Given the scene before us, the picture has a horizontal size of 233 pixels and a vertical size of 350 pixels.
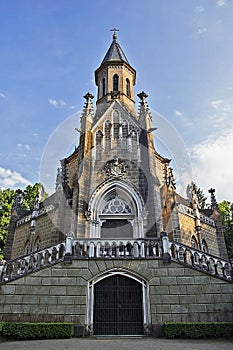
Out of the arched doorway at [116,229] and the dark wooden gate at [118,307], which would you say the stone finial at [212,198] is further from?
the dark wooden gate at [118,307]

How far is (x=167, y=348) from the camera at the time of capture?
7582 millimetres

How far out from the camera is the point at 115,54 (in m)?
27.4

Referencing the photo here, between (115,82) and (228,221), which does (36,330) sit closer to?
(115,82)

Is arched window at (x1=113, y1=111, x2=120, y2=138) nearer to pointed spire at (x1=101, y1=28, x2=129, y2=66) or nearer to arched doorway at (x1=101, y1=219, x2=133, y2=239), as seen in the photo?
arched doorway at (x1=101, y1=219, x2=133, y2=239)

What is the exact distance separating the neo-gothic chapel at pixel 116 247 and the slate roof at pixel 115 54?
417 centimetres

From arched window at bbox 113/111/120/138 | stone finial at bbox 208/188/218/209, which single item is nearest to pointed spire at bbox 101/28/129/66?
arched window at bbox 113/111/120/138

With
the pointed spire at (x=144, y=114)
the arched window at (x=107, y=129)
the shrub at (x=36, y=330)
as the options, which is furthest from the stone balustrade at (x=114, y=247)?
the pointed spire at (x=144, y=114)

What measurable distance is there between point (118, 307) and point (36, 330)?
10.6 ft

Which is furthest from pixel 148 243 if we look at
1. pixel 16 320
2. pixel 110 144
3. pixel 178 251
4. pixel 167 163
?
pixel 167 163

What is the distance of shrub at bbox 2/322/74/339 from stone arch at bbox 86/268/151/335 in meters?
0.98

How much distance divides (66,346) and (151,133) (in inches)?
527

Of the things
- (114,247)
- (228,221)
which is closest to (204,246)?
(114,247)

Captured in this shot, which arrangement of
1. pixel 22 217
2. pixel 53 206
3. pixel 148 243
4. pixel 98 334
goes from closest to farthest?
pixel 98 334
pixel 148 243
pixel 53 206
pixel 22 217

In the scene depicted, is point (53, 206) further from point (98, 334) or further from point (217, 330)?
point (217, 330)
